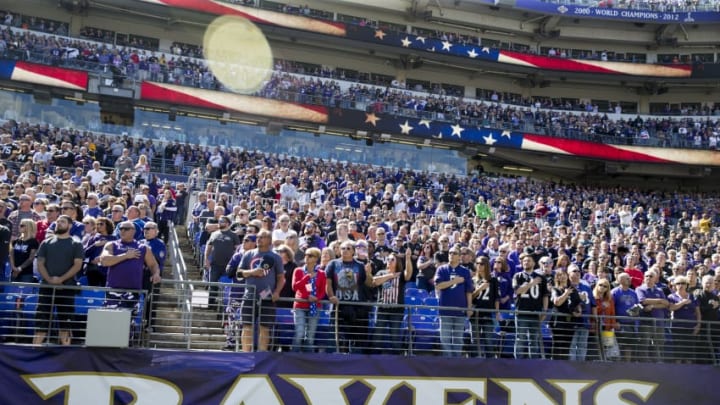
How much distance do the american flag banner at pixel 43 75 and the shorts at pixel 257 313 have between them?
19399 mm

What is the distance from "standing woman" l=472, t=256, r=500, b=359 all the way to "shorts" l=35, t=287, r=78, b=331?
473cm

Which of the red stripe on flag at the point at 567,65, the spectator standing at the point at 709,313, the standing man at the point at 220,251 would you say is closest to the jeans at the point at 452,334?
the standing man at the point at 220,251

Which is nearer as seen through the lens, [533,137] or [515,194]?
[515,194]

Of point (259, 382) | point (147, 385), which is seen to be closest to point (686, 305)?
point (259, 382)

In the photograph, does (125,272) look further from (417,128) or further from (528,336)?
(417,128)

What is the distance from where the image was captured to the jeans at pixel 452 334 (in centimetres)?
822

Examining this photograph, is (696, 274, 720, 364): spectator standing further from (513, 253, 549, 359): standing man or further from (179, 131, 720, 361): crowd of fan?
(513, 253, 549, 359): standing man

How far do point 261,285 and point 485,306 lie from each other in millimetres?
3035

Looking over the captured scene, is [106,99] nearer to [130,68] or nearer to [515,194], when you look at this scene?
[130,68]

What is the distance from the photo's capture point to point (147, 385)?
6.88 meters

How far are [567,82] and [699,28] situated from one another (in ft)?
25.8

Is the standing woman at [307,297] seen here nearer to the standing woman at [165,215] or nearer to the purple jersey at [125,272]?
the purple jersey at [125,272]

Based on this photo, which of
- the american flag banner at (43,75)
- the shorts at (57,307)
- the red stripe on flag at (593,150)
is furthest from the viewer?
the red stripe on flag at (593,150)

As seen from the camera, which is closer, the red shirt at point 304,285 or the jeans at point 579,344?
the red shirt at point 304,285
